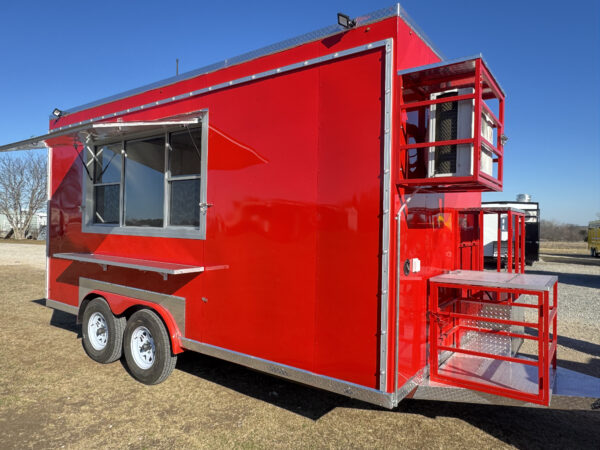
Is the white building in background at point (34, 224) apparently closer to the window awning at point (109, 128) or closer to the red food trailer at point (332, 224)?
the window awning at point (109, 128)

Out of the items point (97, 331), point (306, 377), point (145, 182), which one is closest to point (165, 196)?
point (145, 182)

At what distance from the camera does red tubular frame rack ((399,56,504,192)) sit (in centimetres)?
272

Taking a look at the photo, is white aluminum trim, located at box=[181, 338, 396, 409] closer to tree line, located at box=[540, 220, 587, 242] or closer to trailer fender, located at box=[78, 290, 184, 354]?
trailer fender, located at box=[78, 290, 184, 354]

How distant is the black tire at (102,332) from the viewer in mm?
4797

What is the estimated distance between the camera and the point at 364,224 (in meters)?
2.98

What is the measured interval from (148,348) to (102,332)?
3.34 ft

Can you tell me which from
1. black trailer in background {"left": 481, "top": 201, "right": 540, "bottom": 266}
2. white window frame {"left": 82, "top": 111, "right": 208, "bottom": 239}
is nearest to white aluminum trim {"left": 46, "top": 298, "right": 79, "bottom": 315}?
white window frame {"left": 82, "top": 111, "right": 208, "bottom": 239}

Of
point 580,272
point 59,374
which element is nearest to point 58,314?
point 59,374

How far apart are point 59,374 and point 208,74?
365cm

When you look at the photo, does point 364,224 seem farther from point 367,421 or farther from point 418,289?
point 367,421

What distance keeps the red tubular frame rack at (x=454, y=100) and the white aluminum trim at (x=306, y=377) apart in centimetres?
147

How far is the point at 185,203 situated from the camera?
169 inches

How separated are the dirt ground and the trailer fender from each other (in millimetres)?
563

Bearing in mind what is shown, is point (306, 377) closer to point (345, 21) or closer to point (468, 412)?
point (468, 412)
